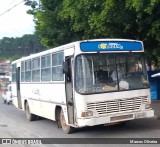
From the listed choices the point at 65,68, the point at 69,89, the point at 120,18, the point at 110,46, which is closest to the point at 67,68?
the point at 65,68

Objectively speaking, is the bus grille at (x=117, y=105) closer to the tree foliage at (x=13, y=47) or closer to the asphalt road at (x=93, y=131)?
the asphalt road at (x=93, y=131)

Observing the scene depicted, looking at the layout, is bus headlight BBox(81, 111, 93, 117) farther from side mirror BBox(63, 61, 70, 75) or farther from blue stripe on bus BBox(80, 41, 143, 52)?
blue stripe on bus BBox(80, 41, 143, 52)

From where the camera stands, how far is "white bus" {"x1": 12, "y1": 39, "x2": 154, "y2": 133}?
10359 millimetres

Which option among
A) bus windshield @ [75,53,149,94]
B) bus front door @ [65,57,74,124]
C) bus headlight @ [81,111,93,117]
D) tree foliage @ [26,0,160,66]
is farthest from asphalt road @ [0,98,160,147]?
tree foliage @ [26,0,160,66]

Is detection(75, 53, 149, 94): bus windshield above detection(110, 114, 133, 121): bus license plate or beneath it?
above

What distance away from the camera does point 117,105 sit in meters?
10.6

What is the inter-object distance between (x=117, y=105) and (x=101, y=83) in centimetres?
75

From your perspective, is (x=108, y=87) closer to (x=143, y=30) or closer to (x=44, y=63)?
(x=44, y=63)

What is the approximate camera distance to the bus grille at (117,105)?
33.9ft

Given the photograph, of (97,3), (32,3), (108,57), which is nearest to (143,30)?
(97,3)

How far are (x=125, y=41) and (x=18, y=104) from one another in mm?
8598

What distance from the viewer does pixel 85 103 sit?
403 inches

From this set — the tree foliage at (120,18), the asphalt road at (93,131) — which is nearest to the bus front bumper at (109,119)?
the asphalt road at (93,131)

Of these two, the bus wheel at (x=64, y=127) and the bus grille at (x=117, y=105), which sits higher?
the bus grille at (x=117, y=105)
